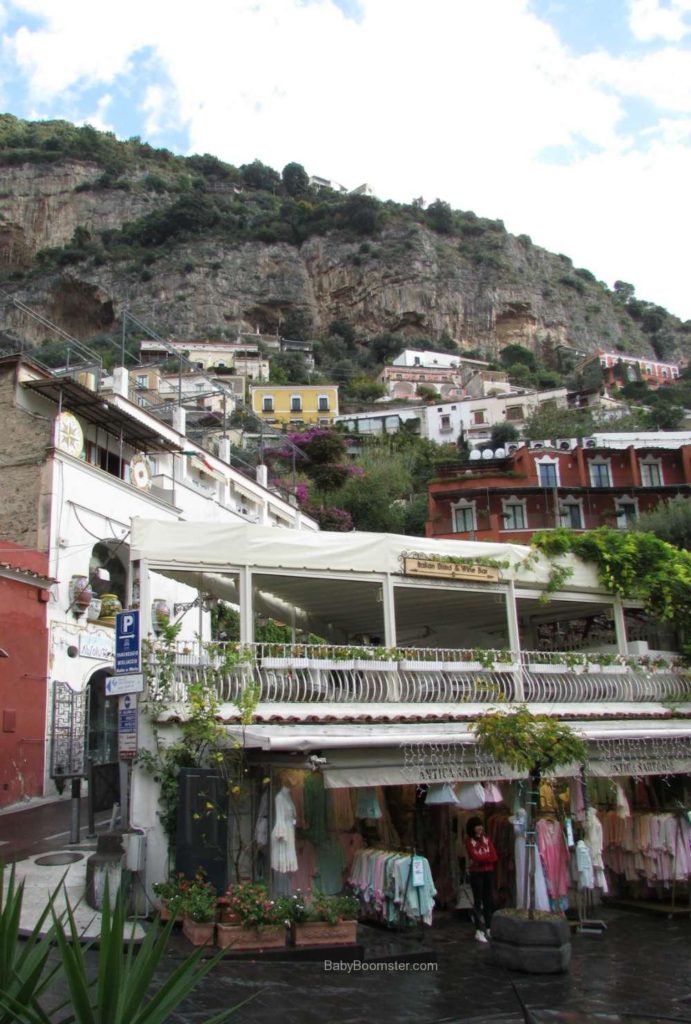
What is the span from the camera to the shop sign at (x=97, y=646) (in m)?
19.2

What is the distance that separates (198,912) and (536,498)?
3535 cm

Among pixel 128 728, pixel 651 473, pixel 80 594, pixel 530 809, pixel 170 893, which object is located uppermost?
pixel 651 473

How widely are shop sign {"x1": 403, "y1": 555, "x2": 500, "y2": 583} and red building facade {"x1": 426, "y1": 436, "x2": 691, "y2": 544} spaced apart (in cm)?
2677

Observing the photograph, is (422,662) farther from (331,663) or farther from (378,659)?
(331,663)

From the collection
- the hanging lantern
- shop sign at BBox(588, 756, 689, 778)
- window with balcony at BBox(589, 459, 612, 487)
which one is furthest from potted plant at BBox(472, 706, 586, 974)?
window with balcony at BBox(589, 459, 612, 487)

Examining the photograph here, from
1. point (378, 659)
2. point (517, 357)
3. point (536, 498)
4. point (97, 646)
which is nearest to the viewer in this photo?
point (378, 659)

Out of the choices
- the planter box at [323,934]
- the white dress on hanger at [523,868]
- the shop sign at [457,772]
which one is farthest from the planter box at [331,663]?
the planter box at [323,934]

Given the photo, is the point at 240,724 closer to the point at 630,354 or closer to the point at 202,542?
the point at 202,542

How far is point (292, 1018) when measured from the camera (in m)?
6.95

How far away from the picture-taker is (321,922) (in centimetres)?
905

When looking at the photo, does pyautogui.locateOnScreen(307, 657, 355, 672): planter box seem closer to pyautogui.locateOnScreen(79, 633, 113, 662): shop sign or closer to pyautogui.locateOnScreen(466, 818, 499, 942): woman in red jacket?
pyautogui.locateOnScreen(466, 818, 499, 942): woman in red jacket

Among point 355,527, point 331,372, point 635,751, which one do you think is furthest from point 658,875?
point 331,372

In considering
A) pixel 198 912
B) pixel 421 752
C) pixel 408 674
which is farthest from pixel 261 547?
pixel 198 912

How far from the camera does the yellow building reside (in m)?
83.0
